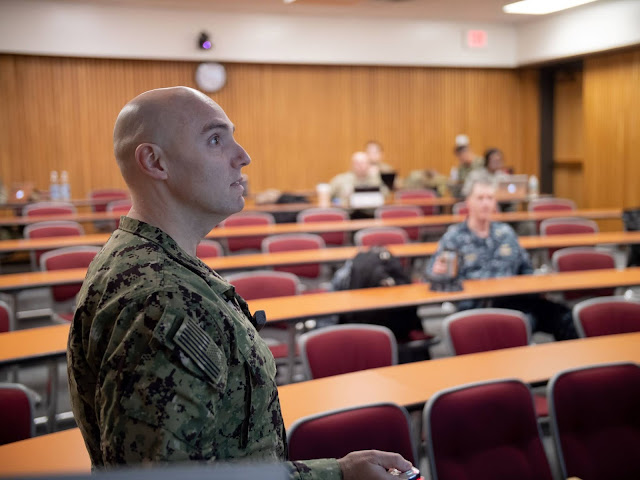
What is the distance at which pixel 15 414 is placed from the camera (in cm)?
244

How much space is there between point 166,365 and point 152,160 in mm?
401

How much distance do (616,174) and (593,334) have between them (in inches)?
347

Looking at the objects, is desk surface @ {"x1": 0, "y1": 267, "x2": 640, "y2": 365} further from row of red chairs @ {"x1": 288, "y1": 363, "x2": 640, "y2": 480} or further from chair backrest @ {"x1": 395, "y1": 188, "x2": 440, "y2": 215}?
chair backrest @ {"x1": 395, "y1": 188, "x2": 440, "y2": 215}

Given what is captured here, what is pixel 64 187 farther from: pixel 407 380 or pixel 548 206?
pixel 407 380

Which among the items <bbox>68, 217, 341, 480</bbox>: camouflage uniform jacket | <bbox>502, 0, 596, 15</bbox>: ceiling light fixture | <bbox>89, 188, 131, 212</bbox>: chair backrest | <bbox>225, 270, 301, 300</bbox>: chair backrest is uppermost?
<bbox>502, 0, 596, 15</bbox>: ceiling light fixture

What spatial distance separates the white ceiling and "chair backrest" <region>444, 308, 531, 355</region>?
24.2 ft

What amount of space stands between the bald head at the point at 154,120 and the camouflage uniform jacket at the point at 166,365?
0.15 meters

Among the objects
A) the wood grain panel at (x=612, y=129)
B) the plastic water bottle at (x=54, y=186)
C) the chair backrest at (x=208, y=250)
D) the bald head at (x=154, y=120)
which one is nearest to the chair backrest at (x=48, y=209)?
the plastic water bottle at (x=54, y=186)

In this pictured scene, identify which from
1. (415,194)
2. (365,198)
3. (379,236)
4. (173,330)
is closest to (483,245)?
(379,236)

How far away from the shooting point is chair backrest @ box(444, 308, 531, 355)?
11.0 feet

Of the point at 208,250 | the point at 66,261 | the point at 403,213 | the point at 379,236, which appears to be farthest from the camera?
the point at 403,213

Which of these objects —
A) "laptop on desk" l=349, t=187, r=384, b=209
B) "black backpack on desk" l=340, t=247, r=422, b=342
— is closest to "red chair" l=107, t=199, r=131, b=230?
"laptop on desk" l=349, t=187, r=384, b=209

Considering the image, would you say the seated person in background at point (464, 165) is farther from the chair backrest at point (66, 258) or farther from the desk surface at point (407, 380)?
the desk surface at point (407, 380)

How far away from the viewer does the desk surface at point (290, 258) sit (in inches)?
188
